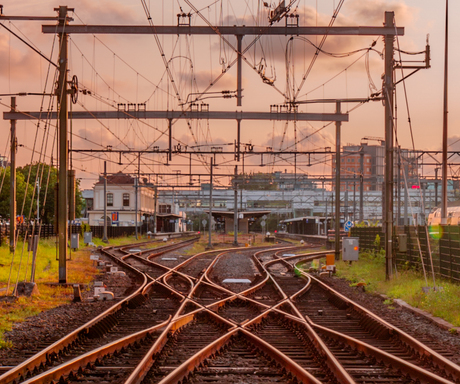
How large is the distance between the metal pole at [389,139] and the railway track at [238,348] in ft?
15.7

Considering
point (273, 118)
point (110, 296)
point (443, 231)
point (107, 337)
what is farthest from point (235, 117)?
point (107, 337)

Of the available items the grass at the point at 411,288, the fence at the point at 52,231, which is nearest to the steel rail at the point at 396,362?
the grass at the point at 411,288

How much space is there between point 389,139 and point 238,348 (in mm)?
12660

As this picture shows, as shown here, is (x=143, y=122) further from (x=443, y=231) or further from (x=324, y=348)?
(x=324, y=348)

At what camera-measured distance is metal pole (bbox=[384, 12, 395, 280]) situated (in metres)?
20.5

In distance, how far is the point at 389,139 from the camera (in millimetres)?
20891

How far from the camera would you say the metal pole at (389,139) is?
67.4 ft

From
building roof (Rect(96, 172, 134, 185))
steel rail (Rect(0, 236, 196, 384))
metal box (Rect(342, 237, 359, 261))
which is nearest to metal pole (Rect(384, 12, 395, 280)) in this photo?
metal box (Rect(342, 237, 359, 261))

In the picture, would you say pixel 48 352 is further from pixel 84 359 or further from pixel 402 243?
pixel 402 243

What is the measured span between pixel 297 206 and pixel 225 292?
98434 mm

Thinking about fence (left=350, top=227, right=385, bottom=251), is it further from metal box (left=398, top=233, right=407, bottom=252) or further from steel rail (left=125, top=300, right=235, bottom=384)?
steel rail (left=125, top=300, right=235, bottom=384)

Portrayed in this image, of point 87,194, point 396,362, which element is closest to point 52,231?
point 396,362

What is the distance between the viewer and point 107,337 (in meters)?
10.9

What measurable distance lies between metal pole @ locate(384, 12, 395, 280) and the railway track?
4.77 metres
